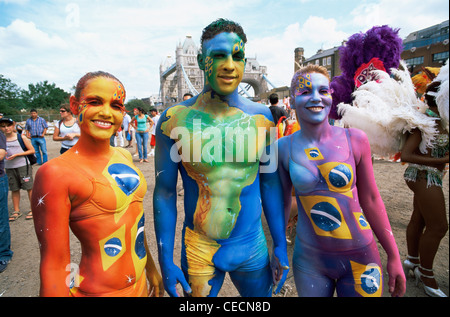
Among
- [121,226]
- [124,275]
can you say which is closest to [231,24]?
[121,226]

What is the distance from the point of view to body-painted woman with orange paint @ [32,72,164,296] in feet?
3.83

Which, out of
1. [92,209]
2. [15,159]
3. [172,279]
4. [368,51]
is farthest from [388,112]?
[15,159]

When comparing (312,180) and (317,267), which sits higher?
(312,180)

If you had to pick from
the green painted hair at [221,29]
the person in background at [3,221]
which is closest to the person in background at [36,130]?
the person in background at [3,221]

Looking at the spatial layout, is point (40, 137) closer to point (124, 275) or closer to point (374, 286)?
point (124, 275)

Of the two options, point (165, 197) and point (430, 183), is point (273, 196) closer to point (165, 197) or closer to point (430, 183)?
point (165, 197)

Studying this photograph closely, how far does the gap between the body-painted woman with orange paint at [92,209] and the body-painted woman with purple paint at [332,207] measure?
3.54 feet

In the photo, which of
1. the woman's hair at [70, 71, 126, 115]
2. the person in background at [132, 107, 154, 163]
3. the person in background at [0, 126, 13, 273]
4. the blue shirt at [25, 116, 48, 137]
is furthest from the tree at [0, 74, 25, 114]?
the woman's hair at [70, 71, 126, 115]

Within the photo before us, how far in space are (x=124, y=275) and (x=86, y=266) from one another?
20 cm

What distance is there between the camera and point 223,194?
1506mm

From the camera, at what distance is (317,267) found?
165 centimetres

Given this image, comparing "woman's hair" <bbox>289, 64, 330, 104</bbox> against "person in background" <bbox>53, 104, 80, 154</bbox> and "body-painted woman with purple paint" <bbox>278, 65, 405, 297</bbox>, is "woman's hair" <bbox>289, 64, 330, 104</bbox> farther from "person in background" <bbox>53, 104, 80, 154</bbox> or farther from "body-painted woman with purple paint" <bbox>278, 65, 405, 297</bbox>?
"person in background" <bbox>53, 104, 80, 154</bbox>

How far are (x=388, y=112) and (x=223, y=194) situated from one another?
2110mm

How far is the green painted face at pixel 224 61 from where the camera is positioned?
1428 mm
